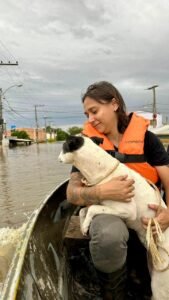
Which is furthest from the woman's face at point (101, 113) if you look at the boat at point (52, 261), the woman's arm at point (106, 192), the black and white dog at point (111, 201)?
the boat at point (52, 261)

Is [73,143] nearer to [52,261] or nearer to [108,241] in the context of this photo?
[108,241]

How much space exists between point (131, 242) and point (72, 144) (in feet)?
2.96

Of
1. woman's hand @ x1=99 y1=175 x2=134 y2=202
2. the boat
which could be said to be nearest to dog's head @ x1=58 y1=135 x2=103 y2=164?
woman's hand @ x1=99 y1=175 x2=134 y2=202

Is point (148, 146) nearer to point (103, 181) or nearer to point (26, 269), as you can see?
point (103, 181)

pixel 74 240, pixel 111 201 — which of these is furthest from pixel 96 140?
pixel 74 240

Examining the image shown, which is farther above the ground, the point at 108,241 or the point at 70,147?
the point at 70,147

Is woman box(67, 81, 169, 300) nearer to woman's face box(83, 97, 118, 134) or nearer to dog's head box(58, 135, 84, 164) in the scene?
woman's face box(83, 97, 118, 134)

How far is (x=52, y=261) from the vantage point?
3.04m

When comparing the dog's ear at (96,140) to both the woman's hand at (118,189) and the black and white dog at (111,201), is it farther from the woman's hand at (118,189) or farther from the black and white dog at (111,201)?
the woman's hand at (118,189)

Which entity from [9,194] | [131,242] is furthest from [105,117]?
[9,194]

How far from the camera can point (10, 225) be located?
7375 millimetres

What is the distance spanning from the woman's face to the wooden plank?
87 centimetres

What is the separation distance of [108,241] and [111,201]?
0.87ft

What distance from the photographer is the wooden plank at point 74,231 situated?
10.9 ft
